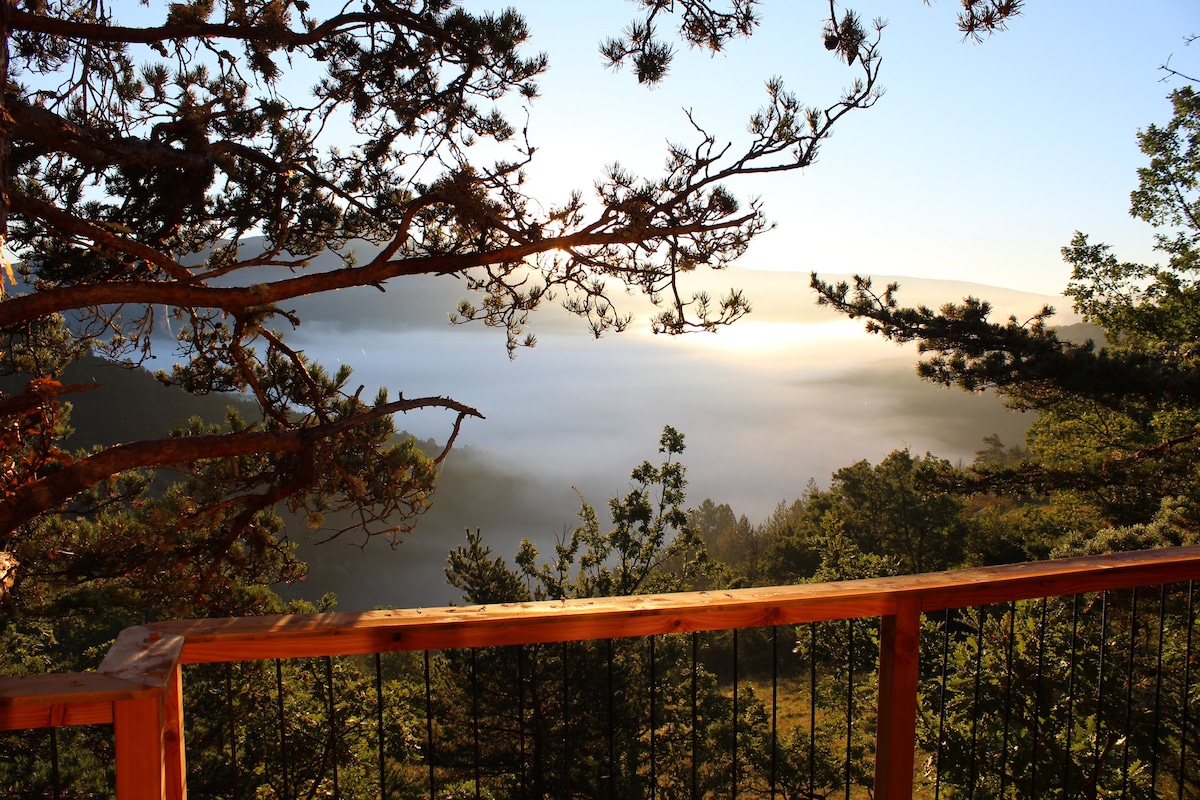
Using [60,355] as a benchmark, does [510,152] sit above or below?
above

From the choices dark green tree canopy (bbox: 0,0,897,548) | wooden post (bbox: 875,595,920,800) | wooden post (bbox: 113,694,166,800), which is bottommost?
wooden post (bbox: 875,595,920,800)

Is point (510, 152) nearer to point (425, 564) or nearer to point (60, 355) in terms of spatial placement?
point (60, 355)

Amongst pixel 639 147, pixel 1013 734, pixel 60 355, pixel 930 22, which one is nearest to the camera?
pixel 930 22

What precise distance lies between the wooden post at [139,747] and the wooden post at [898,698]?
136cm

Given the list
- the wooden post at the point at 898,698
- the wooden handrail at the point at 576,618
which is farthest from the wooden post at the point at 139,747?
the wooden post at the point at 898,698

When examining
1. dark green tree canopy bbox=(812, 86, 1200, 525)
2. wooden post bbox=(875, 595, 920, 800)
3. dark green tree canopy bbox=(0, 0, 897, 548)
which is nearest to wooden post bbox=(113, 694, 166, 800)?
wooden post bbox=(875, 595, 920, 800)

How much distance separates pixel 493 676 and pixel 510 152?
865 centimetres

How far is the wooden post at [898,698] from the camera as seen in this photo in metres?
1.65

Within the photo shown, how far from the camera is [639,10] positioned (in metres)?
4.12

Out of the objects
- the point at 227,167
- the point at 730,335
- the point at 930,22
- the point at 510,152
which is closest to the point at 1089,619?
the point at 730,335

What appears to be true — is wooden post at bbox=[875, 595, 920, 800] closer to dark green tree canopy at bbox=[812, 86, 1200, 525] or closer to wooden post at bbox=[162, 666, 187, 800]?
wooden post at bbox=[162, 666, 187, 800]

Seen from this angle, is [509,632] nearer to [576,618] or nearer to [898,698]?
[576,618]

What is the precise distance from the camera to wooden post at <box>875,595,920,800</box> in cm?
165

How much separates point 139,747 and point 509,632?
0.60 metres
